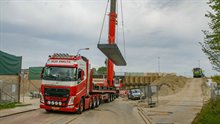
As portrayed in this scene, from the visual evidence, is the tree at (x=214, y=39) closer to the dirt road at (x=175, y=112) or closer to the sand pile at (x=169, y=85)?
the dirt road at (x=175, y=112)

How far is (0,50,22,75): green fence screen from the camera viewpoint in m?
28.8

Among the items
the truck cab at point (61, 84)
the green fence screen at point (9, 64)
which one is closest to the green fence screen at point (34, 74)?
the green fence screen at point (9, 64)

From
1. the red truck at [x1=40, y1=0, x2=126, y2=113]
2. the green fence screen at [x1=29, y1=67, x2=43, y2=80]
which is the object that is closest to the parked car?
the red truck at [x1=40, y1=0, x2=126, y2=113]

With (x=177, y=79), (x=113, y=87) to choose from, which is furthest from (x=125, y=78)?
(x=113, y=87)

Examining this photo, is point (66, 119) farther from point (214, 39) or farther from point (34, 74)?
point (34, 74)

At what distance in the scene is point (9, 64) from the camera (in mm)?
29938

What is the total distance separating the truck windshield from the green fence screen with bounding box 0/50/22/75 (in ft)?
26.3

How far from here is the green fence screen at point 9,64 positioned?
94.3ft

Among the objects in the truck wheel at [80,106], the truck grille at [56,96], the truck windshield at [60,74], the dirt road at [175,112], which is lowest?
the dirt road at [175,112]

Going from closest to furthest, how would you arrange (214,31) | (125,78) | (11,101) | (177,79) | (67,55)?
(214,31), (67,55), (11,101), (177,79), (125,78)

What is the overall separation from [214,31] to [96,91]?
61.3ft

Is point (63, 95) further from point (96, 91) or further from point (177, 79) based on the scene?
point (177, 79)

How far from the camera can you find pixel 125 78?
83750 mm

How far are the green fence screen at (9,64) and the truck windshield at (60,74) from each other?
316 inches
